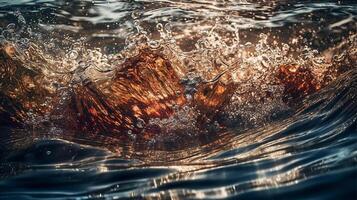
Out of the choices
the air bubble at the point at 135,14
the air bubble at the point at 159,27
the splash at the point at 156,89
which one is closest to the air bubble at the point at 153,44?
the splash at the point at 156,89

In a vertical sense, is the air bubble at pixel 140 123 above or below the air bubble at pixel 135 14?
below

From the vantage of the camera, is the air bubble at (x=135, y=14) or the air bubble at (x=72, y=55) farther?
the air bubble at (x=135, y=14)

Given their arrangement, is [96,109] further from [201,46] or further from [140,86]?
[201,46]

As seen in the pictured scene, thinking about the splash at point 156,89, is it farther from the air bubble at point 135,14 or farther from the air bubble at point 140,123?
the air bubble at point 135,14

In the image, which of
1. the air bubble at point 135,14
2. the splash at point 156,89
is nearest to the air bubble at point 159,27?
the air bubble at point 135,14

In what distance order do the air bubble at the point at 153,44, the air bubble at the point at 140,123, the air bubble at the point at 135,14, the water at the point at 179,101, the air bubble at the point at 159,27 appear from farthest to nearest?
the air bubble at the point at 135,14
the air bubble at the point at 159,27
the air bubble at the point at 153,44
the air bubble at the point at 140,123
the water at the point at 179,101

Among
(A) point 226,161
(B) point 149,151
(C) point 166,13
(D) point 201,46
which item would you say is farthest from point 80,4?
(A) point 226,161

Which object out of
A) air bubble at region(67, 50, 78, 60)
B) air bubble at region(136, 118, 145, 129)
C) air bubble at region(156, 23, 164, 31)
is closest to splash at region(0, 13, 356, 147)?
air bubble at region(136, 118, 145, 129)

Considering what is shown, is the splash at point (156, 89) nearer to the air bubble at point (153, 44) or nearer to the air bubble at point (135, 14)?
the air bubble at point (153, 44)

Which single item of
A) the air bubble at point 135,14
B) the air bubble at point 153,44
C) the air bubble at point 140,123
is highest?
the air bubble at point 153,44

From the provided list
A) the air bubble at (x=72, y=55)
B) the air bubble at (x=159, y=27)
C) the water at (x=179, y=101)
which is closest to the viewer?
the water at (x=179, y=101)
